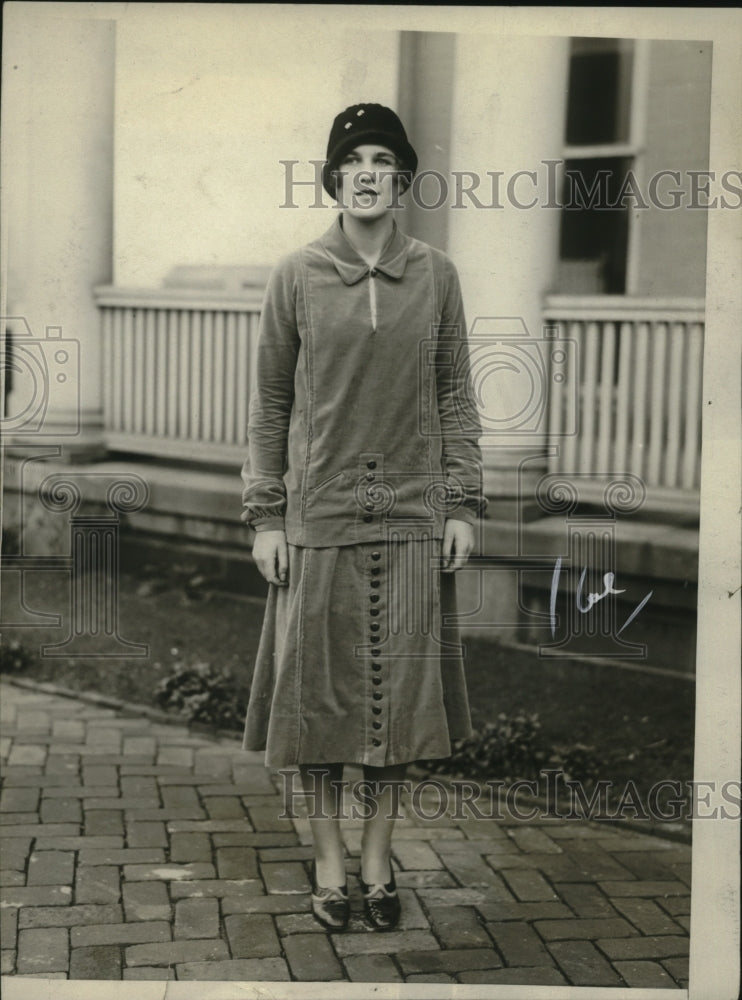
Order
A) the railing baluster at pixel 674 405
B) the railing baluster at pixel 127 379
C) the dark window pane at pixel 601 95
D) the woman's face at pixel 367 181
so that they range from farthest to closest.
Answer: the railing baluster at pixel 674 405 < the railing baluster at pixel 127 379 < the dark window pane at pixel 601 95 < the woman's face at pixel 367 181

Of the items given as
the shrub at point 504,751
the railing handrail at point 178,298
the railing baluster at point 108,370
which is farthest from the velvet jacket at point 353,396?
the shrub at point 504,751

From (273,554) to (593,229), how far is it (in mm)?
2021

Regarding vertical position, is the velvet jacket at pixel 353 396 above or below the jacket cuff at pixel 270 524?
above

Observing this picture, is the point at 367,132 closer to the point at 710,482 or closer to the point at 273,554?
the point at 273,554

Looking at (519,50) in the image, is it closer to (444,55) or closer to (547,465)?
(444,55)

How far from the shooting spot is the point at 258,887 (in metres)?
3.95

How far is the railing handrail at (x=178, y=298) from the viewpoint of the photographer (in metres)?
4.23

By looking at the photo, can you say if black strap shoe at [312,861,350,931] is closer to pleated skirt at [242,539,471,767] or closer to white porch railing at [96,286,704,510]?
pleated skirt at [242,539,471,767]

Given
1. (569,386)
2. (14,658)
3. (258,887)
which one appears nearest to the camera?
(258,887)

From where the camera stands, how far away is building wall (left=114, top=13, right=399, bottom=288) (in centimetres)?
357

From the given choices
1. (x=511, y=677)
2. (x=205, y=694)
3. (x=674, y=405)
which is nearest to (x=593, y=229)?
(x=674, y=405)

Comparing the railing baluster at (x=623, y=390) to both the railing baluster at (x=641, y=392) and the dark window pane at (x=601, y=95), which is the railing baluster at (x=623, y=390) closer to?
the railing baluster at (x=641, y=392)

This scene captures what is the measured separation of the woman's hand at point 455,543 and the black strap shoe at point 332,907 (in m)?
1.01

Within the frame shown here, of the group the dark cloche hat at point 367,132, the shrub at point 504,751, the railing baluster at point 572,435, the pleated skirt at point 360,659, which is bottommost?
the shrub at point 504,751
